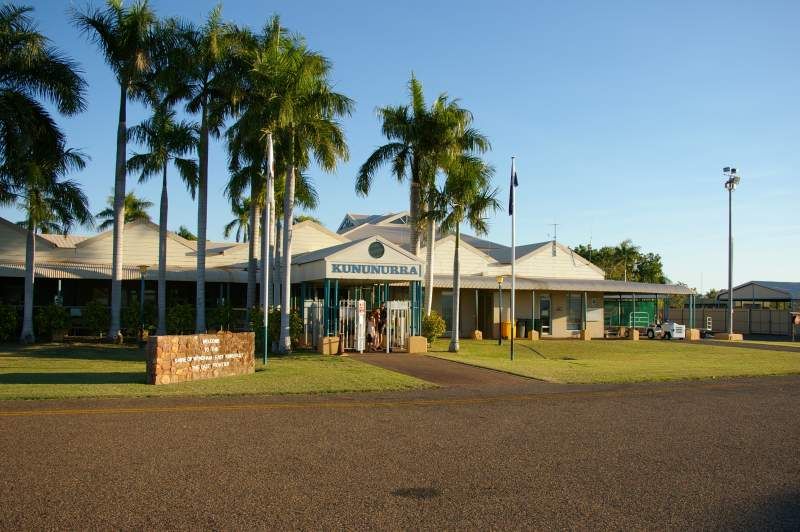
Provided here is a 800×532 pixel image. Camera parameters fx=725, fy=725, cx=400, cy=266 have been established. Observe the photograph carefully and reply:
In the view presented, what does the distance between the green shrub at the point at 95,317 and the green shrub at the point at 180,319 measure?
249 centimetres

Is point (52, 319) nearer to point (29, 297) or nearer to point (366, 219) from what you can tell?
point (29, 297)

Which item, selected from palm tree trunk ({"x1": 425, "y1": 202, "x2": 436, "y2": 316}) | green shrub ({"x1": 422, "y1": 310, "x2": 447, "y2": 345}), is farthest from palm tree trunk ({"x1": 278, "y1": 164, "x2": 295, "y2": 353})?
palm tree trunk ({"x1": 425, "y1": 202, "x2": 436, "y2": 316})

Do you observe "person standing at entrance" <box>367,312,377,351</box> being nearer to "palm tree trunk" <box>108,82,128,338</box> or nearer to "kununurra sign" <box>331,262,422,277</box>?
"kununurra sign" <box>331,262,422,277</box>

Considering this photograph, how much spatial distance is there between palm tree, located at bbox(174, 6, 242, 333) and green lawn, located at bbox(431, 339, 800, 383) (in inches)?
385

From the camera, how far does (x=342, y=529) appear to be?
6047mm

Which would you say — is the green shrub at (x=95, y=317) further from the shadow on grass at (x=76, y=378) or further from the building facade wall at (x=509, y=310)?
the building facade wall at (x=509, y=310)

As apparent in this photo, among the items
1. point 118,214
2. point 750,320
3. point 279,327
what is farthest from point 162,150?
point 750,320

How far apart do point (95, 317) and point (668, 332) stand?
29242 millimetres

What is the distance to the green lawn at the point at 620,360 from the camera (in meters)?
19.5

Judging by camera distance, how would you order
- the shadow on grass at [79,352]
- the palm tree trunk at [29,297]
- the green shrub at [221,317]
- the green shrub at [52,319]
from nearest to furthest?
the shadow on grass at [79,352], the palm tree trunk at [29,297], the green shrub at [52,319], the green shrub at [221,317]

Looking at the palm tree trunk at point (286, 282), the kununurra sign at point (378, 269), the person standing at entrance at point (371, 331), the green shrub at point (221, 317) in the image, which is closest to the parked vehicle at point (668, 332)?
the kununurra sign at point (378, 269)

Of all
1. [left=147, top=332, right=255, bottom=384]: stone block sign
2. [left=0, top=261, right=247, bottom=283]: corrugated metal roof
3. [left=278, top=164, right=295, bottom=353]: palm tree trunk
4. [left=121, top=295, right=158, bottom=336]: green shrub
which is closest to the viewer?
[left=147, top=332, right=255, bottom=384]: stone block sign

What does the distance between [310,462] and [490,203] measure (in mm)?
19570

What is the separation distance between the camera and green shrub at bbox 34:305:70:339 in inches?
1113
